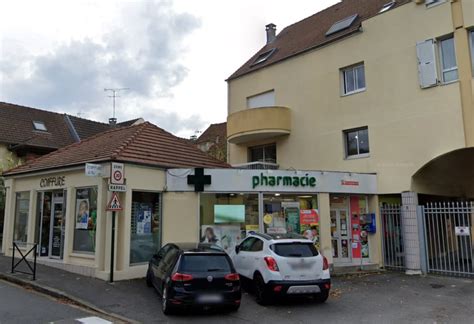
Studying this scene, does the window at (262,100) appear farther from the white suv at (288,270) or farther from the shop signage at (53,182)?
the white suv at (288,270)

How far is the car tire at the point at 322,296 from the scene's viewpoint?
954cm

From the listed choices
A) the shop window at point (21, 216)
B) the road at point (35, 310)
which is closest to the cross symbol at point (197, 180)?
the road at point (35, 310)

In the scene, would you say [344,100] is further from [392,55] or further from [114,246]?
[114,246]

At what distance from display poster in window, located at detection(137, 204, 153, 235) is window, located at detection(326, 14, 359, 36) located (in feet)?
39.0

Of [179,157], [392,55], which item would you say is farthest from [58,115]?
[392,55]

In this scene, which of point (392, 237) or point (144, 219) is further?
point (392, 237)

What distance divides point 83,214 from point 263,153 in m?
10.3

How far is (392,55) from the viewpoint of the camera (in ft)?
53.1

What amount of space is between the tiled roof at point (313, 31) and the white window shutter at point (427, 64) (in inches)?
111

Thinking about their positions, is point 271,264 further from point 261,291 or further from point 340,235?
point 340,235

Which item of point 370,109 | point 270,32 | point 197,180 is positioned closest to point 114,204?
point 197,180

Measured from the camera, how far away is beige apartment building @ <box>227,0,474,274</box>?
47.9 ft

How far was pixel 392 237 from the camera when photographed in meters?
16.1

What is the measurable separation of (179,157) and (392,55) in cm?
930
